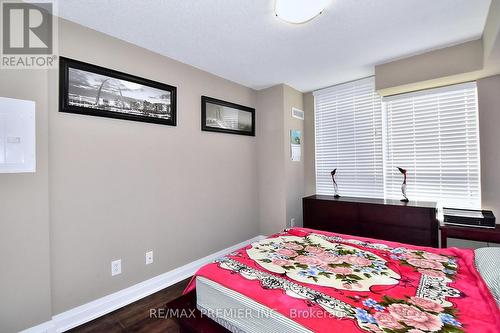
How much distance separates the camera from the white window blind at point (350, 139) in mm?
3295

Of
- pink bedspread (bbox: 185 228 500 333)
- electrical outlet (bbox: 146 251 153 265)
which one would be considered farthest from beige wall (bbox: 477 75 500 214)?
electrical outlet (bbox: 146 251 153 265)

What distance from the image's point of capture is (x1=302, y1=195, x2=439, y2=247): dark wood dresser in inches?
101

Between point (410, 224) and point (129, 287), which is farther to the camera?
point (410, 224)

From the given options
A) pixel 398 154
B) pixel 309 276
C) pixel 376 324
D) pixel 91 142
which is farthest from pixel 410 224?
pixel 91 142

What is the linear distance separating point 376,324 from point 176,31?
2559 mm

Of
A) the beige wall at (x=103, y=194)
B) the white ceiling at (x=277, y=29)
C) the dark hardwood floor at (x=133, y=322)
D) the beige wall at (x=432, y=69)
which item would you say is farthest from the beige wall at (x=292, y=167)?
the dark hardwood floor at (x=133, y=322)

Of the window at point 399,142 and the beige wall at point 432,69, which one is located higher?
the beige wall at point 432,69

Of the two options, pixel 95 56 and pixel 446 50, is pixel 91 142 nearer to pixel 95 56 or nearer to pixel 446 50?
pixel 95 56

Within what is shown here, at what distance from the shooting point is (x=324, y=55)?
2.60 meters

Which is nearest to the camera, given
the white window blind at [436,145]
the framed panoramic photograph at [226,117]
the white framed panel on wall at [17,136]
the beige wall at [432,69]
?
the white framed panel on wall at [17,136]

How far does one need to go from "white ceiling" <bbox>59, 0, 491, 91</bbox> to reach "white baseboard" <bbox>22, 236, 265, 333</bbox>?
2.47m

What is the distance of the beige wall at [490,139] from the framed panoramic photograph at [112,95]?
3.51 m

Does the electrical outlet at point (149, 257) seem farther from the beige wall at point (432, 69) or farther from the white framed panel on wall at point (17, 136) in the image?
the beige wall at point (432, 69)

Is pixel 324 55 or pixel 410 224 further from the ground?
pixel 324 55
